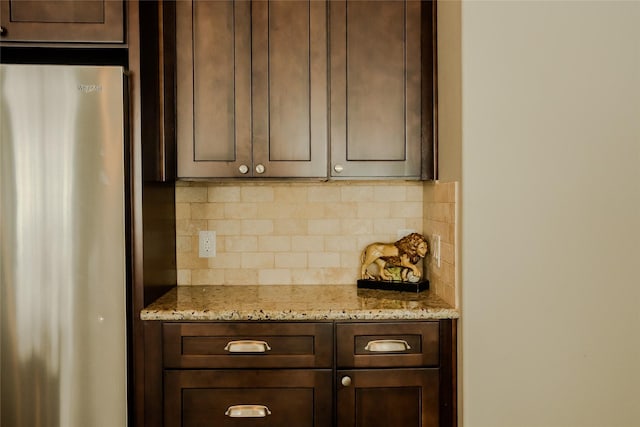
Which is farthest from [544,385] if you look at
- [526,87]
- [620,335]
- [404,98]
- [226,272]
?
[226,272]

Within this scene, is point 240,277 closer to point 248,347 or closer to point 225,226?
point 225,226

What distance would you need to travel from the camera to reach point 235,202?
248 cm

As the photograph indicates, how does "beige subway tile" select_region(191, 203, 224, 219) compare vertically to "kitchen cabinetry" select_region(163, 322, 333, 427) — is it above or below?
above

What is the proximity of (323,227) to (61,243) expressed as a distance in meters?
1.12

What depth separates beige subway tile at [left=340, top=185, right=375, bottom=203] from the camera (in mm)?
2484

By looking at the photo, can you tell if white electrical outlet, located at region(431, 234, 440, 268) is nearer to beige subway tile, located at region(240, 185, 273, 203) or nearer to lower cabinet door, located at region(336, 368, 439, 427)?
lower cabinet door, located at region(336, 368, 439, 427)

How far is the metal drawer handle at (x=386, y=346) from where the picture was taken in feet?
6.24

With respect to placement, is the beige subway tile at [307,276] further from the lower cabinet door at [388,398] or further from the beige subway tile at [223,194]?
the lower cabinet door at [388,398]

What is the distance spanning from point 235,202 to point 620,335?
5.38 ft

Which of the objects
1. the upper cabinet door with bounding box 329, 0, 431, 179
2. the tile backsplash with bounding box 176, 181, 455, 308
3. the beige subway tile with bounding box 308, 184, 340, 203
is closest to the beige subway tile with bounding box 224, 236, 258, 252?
the tile backsplash with bounding box 176, 181, 455, 308

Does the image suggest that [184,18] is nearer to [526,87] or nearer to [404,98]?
[404,98]

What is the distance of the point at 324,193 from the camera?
2.48m

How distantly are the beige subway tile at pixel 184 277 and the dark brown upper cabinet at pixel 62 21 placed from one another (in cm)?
104

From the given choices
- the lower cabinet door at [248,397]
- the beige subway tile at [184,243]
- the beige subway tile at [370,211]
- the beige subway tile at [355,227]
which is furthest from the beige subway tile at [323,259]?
the lower cabinet door at [248,397]
